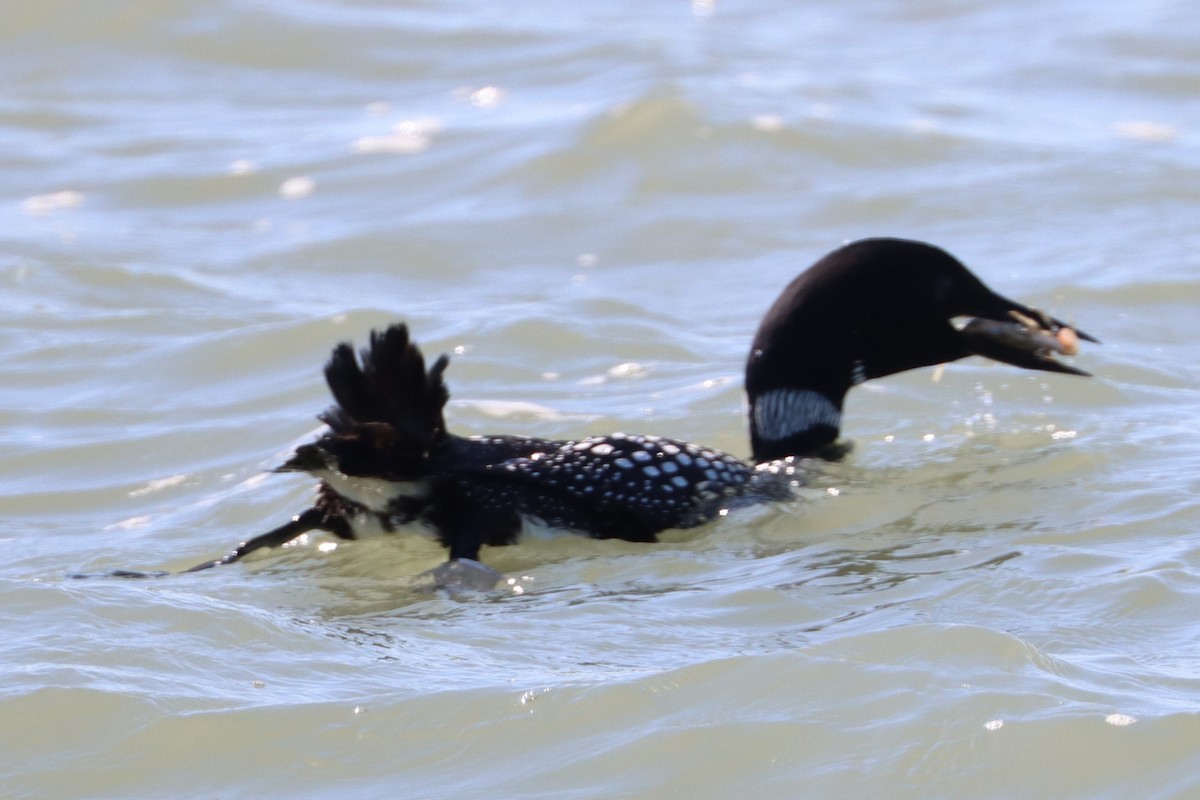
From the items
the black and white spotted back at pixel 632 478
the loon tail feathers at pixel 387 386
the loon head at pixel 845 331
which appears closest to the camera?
the loon tail feathers at pixel 387 386

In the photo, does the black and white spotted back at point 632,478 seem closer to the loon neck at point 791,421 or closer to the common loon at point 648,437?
the common loon at point 648,437

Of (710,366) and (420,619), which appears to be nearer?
(420,619)

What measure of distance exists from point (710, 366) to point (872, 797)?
12.9ft

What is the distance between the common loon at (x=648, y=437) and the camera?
462 centimetres

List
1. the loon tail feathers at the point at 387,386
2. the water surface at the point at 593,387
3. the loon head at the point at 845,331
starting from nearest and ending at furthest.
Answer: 1. the water surface at the point at 593,387
2. the loon tail feathers at the point at 387,386
3. the loon head at the point at 845,331

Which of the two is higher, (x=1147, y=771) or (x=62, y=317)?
(x=62, y=317)

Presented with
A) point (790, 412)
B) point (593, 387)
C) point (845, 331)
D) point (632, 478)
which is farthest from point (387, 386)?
point (593, 387)

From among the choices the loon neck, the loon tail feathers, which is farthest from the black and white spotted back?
the loon neck

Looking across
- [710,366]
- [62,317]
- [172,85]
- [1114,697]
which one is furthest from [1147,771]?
[172,85]

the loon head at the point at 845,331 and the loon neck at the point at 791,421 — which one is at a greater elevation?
the loon head at the point at 845,331

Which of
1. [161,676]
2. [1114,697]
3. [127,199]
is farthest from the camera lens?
[127,199]

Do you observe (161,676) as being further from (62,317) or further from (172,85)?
(172,85)

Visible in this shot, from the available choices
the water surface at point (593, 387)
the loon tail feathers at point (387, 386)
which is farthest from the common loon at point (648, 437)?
the water surface at point (593, 387)

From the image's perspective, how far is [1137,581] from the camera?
4379mm
